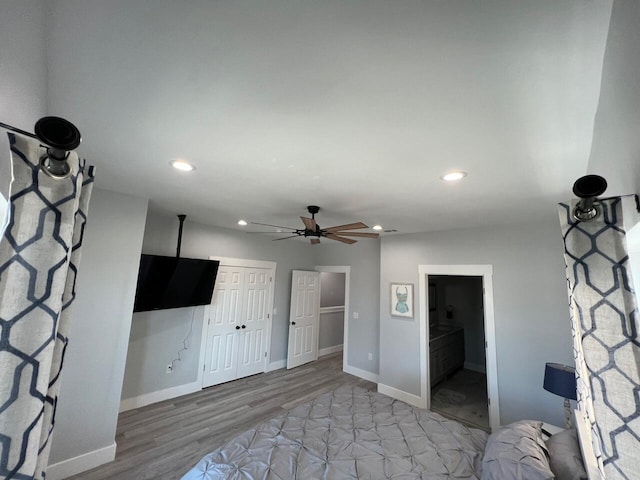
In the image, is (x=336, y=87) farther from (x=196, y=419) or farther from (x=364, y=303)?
(x=364, y=303)

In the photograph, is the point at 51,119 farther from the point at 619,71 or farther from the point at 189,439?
the point at 189,439

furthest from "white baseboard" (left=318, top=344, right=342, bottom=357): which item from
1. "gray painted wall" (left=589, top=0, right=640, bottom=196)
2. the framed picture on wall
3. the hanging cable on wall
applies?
"gray painted wall" (left=589, top=0, right=640, bottom=196)

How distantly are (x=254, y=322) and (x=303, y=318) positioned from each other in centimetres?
115

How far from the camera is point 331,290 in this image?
6996mm

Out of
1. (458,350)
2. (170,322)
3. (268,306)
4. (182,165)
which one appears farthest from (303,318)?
(182,165)

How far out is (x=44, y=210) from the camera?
0.72 meters

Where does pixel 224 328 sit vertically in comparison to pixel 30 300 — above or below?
below

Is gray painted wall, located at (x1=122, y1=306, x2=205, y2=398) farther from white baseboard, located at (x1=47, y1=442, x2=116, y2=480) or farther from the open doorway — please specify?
the open doorway

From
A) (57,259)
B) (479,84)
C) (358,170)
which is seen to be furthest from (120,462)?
(479,84)

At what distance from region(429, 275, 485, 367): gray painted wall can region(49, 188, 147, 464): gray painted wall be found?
210 inches

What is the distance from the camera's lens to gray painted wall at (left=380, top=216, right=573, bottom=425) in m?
2.99

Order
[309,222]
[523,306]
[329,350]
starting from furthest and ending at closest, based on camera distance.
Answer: [329,350] → [523,306] → [309,222]

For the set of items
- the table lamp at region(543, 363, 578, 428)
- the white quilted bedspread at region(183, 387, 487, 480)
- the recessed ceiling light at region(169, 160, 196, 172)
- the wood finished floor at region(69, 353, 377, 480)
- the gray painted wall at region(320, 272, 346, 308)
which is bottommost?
the wood finished floor at region(69, 353, 377, 480)

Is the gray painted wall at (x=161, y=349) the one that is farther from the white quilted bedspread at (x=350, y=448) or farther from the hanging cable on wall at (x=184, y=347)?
the white quilted bedspread at (x=350, y=448)
